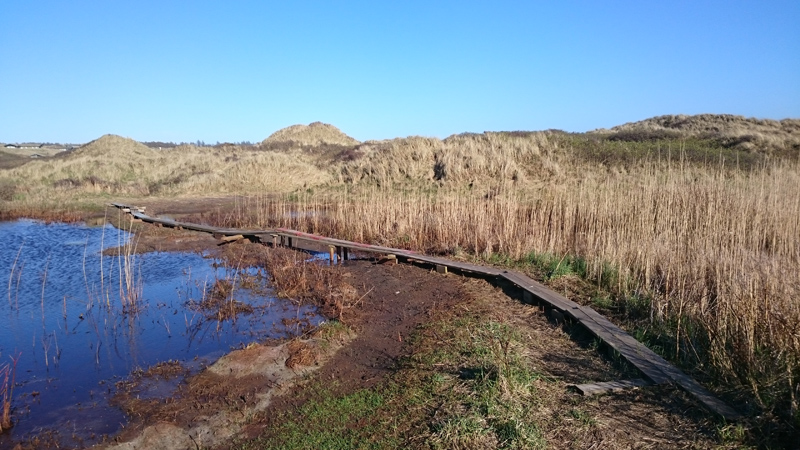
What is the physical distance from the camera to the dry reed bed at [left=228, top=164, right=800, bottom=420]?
4.36 meters

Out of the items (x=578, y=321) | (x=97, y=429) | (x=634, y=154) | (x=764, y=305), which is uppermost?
(x=634, y=154)

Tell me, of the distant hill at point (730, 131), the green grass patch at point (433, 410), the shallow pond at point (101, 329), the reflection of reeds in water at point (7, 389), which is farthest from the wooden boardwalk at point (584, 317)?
the distant hill at point (730, 131)

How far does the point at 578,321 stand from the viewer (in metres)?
6.00

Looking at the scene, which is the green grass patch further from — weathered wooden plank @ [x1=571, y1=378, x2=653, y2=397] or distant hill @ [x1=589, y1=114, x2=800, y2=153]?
distant hill @ [x1=589, y1=114, x2=800, y2=153]

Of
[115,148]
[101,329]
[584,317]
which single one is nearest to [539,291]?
[584,317]

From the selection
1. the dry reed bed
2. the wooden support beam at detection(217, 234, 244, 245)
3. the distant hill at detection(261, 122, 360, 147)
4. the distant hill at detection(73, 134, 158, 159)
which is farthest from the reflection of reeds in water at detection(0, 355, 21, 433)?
the distant hill at detection(261, 122, 360, 147)

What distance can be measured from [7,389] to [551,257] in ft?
24.0

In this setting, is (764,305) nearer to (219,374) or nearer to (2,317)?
(219,374)

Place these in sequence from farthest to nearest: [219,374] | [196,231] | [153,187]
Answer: [153,187]
[196,231]
[219,374]

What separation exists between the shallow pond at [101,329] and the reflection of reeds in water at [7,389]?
0.21 feet

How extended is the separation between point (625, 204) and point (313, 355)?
6704 millimetres

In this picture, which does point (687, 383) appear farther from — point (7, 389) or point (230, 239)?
point (230, 239)

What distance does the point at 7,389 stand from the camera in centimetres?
556

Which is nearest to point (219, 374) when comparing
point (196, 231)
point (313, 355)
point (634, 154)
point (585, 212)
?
point (313, 355)
